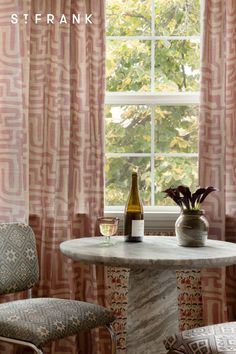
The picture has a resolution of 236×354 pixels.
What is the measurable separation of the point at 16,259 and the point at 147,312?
701 mm

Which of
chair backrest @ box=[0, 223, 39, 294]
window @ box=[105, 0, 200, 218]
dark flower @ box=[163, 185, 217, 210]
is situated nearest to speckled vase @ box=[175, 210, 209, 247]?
dark flower @ box=[163, 185, 217, 210]

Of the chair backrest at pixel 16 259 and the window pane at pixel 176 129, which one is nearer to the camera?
the chair backrest at pixel 16 259

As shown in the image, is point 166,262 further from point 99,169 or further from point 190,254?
point 99,169

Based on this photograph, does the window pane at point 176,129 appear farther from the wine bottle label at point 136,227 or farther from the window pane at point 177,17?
the wine bottle label at point 136,227

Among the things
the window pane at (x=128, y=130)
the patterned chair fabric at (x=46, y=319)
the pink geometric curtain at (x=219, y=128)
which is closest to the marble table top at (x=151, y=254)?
the patterned chair fabric at (x=46, y=319)

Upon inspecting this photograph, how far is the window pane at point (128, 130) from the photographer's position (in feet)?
13.0

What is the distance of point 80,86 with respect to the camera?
372 centimetres

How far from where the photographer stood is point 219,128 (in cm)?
372

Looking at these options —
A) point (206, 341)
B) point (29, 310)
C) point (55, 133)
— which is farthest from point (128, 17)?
point (206, 341)

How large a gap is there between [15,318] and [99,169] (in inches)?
49.0

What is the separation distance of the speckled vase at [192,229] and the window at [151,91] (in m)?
1.09

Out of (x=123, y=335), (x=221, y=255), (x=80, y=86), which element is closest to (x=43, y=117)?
(x=80, y=86)

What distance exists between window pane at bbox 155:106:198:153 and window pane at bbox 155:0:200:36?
0.46 m

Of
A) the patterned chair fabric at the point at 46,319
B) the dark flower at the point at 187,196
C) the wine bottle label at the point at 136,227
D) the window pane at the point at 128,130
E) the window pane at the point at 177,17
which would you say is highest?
the window pane at the point at 177,17
